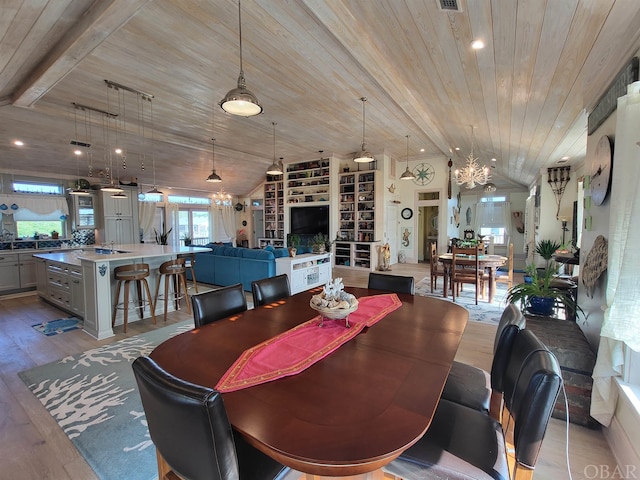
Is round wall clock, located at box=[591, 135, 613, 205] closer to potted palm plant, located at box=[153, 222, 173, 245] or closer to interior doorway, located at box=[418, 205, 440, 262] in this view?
Answer: interior doorway, located at box=[418, 205, 440, 262]

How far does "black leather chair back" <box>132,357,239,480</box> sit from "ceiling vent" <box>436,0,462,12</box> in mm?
2603

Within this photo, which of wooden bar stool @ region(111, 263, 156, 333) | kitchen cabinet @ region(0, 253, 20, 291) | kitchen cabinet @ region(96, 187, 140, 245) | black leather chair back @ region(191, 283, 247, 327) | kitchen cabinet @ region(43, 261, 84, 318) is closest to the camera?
black leather chair back @ region(191, 283, 247, 327)

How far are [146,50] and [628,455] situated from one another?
4.98 m

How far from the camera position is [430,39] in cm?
253

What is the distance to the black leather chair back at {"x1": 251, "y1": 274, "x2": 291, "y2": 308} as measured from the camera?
7.79 ft

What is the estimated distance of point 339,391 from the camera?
3.61ft

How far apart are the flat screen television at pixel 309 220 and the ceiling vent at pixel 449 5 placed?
6430 millimetres

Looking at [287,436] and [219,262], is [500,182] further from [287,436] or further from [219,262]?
[287,436]

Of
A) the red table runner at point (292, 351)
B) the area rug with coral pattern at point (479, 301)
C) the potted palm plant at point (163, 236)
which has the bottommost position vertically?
the area rug with coral pattern at point (479, 301)

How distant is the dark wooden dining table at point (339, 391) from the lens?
828mm

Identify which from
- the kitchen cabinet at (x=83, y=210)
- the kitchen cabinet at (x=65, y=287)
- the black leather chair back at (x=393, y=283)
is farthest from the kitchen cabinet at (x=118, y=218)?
the black leather chair back at (x=393, y=283)

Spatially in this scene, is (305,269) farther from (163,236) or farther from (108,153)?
(163,236)

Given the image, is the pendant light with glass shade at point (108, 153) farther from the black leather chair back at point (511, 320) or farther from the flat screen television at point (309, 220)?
the black leather chair back at point (511, 320)

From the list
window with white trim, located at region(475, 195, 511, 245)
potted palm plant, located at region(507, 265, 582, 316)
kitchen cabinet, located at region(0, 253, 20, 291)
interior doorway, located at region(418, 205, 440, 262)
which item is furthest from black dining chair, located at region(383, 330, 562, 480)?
window with white trim, located at region(475, 195, 511, 245)
